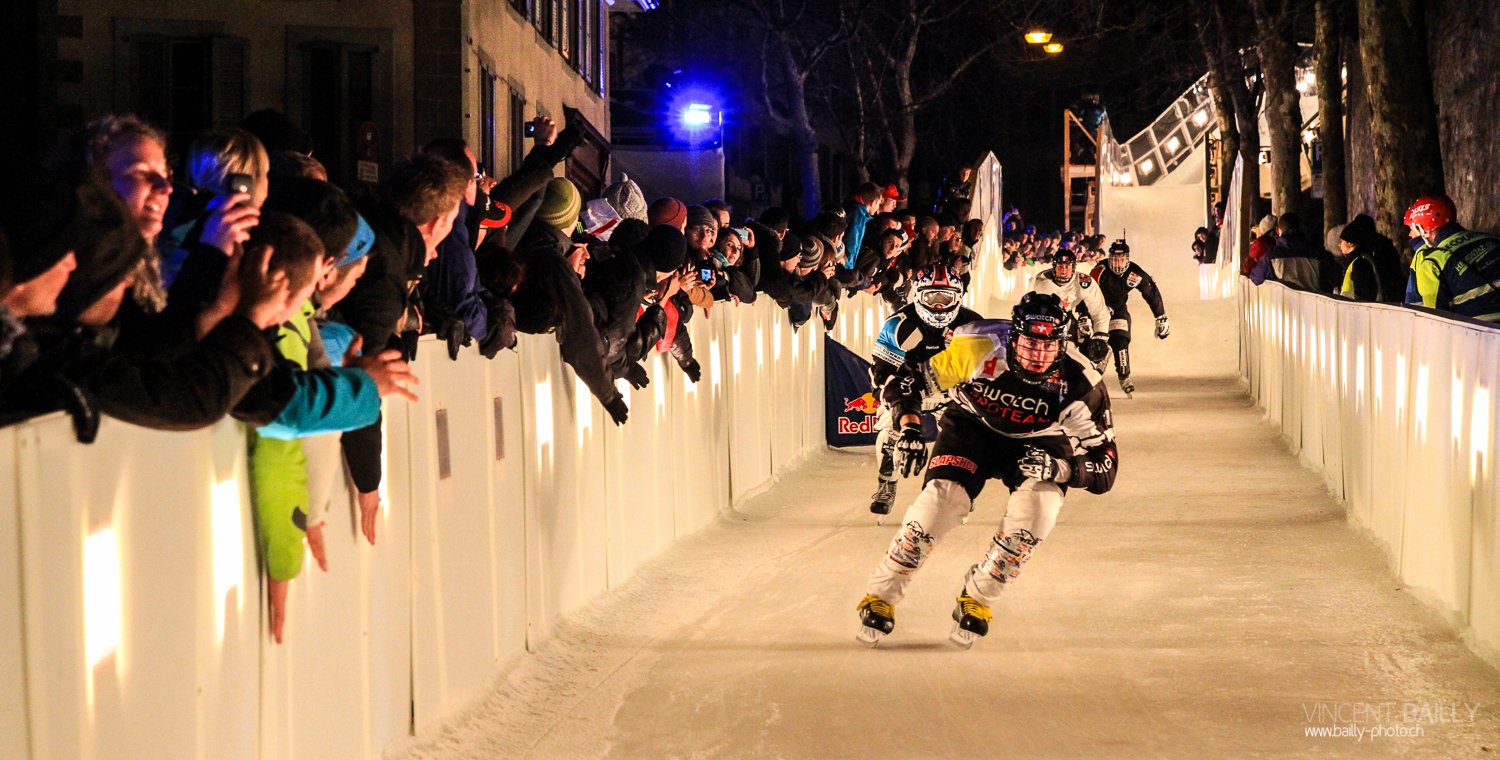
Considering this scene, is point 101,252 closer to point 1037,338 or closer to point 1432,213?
point 1037,338

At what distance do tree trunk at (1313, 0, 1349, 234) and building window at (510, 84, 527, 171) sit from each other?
38.7 ft

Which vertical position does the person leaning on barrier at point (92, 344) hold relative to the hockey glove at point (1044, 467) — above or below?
above

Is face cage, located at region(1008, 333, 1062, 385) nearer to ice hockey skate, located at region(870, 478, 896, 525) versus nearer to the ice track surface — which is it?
Answer: the ice track surface

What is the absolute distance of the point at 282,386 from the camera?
168 inches

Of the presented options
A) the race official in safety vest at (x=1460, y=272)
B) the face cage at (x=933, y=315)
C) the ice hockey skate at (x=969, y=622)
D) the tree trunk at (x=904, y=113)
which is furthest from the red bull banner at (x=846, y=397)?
the tree trunk at (x=904, y=113)

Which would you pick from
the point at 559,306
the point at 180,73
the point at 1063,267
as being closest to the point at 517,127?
the point at 180,73

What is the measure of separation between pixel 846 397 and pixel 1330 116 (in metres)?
11.8

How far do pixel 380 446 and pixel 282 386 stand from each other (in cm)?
107

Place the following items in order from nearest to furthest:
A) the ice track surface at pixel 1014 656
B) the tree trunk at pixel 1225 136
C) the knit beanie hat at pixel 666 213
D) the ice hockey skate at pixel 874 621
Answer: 1. the ice track surface at pixel 1014 656
2. the ice hockey skate at pixel 874 621
3. the knit beanie hat at pixel 666 213
4. the tree trunk at pixel 1225 136

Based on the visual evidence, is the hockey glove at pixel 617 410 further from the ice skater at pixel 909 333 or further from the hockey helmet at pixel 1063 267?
the hockey helmet at pixel 1063 267

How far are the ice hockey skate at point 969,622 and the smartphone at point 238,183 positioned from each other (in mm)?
4229

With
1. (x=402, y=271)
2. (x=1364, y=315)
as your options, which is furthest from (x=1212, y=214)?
(x=402, y=271)

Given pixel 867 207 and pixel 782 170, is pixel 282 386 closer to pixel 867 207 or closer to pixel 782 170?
pixel 867 207

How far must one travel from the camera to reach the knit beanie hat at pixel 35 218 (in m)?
3.05
